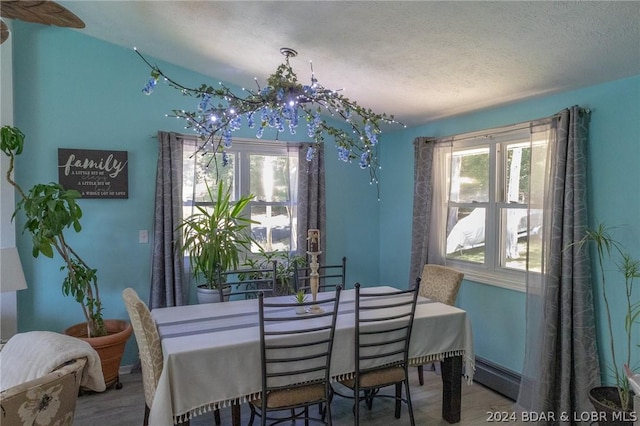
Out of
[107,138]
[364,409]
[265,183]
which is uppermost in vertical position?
[107,138]

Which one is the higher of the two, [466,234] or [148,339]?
[466,234]

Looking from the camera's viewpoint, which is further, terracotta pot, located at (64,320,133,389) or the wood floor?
terracotta pot, located at (64,320,133,389)

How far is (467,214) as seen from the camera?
12.2 feet

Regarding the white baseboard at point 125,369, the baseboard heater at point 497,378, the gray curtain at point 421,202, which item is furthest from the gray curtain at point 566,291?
the white baseboard at point 125,369

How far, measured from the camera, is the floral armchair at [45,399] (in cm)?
149

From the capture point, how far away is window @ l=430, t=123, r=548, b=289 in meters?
2.93

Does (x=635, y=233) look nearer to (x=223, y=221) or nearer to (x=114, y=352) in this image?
(x=223, y=221)

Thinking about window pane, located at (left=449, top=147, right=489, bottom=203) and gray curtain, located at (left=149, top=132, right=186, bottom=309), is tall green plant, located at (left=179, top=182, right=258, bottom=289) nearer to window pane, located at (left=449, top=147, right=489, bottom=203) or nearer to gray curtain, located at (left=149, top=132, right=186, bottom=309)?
gray curtain, located at (left=149, top=132, right=186, bottom=309)

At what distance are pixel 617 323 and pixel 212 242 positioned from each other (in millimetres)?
3022

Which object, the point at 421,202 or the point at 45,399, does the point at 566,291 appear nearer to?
the point at 421,202

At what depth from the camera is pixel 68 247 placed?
10.1 ft

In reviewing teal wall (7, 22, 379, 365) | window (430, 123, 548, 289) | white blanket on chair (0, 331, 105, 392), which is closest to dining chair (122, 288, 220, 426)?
white blanket on chair (0, 331, 105, 392)

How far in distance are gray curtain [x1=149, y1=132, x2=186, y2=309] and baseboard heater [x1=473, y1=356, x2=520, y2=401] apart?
2678 mm

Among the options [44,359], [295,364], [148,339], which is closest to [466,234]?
[295,364]
